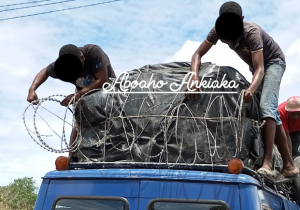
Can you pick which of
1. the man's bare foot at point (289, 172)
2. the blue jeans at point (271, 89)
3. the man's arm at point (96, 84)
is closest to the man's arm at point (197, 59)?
the blue jeans at point (271, 89)

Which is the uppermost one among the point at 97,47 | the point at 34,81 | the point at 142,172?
the point at 97,47

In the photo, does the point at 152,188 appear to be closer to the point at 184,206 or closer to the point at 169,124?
the point at 184,206

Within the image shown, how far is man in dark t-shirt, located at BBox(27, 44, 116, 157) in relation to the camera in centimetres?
479

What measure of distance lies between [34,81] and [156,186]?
1.96 metres

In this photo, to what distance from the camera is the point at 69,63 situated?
15.8ft

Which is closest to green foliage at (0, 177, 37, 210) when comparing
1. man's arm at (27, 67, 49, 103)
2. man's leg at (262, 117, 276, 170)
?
man's arm at (27, 67, 49, 103)

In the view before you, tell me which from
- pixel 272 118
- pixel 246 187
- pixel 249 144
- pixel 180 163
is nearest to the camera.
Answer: pixel 246 187

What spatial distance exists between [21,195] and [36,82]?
95.4ft

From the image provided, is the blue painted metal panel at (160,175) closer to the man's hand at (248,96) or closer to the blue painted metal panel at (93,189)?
the blue painted metal panel at (93,189)

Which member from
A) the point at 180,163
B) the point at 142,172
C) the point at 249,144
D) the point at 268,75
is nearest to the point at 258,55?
the point at 268,75

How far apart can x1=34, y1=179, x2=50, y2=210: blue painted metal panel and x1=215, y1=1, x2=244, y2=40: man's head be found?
211cm

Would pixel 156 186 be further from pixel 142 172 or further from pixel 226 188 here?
pixel 226 188

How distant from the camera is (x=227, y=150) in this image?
414cm

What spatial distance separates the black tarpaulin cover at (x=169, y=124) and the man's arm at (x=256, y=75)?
0.24 ft
